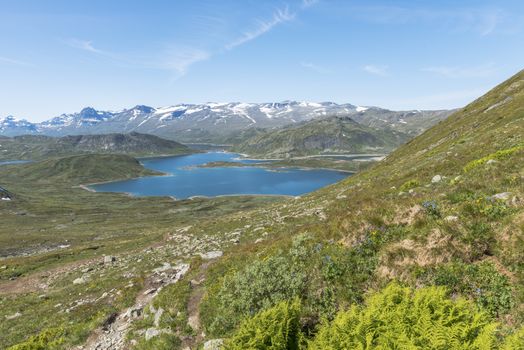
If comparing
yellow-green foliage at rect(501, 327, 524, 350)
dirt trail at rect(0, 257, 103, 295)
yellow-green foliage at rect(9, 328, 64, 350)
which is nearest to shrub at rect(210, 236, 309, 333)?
yellow-green foliage at rect(501, 327, 524, 350)

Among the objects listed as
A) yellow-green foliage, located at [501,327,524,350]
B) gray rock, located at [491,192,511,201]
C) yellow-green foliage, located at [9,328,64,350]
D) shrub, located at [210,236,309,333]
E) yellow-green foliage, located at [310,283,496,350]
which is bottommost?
yellow-green foliage, located at [9,328,64,350]

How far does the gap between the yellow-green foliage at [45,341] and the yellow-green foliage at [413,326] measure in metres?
14.9

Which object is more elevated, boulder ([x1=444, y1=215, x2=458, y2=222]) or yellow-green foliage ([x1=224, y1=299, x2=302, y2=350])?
boulder ([x1=444, y1=215, x2=458, y2=222])

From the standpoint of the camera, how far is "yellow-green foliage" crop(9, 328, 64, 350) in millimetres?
16844

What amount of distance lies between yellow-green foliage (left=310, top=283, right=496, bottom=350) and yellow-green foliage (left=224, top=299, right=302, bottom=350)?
42.6 inches

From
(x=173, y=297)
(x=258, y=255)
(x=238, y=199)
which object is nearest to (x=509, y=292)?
(x=258, y=255)

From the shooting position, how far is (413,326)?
343 inches

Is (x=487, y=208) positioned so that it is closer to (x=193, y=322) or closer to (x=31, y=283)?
(x=193, y=322)

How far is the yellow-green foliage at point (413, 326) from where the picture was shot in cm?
805

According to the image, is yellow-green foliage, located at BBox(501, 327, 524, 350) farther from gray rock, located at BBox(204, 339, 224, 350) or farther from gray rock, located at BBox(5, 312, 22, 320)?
gray rock, located at BBox(5, 312, 22, 320)

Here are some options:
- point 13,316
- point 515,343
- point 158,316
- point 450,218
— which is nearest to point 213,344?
point 158,316

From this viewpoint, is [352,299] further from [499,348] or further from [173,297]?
[173,297]

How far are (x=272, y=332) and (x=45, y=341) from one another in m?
14.8

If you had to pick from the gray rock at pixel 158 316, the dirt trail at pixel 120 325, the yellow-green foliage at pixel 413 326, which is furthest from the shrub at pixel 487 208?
the dirt trail at pixel 120 325
